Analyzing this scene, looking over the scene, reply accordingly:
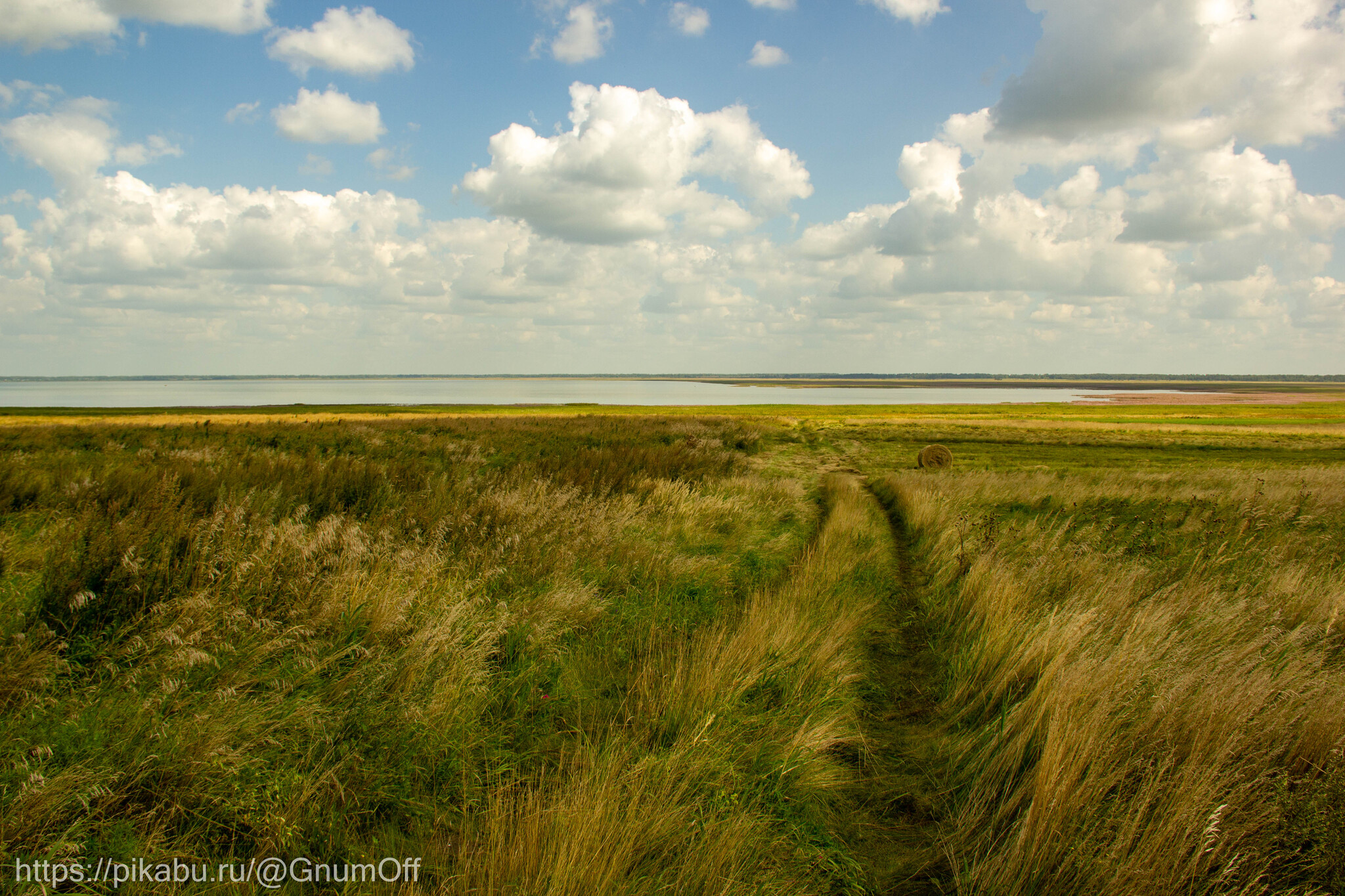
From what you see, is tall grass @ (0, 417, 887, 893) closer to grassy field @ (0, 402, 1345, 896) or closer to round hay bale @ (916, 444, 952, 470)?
grassy field @ (0, 402, 1345, 896)

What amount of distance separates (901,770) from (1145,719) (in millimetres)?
1512

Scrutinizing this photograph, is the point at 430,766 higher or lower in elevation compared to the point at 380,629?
lower

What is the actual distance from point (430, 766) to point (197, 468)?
30.3 feet

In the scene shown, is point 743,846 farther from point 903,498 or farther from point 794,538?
point 903,498

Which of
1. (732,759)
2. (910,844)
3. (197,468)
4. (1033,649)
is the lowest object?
(910,844)

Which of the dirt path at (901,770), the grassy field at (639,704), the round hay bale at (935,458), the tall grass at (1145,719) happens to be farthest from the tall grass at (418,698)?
the round hay bale at (935,458)

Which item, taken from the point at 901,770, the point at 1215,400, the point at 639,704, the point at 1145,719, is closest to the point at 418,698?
the point at 639,704

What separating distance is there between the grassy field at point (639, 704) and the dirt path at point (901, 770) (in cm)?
3

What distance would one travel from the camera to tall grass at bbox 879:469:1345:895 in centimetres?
288

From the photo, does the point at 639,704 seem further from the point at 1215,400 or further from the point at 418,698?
the point at 1215,400

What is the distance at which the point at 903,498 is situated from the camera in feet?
52.5

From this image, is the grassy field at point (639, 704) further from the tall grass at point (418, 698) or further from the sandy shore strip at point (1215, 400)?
the sandy shore strip at point (1215, 400)

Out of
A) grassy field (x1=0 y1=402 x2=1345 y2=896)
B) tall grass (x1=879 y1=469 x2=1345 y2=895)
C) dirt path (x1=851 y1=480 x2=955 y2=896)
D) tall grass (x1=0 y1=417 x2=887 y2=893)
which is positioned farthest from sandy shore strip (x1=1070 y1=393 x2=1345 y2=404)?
tall grass (x1=0 y1=417 x2=887 y2=893)

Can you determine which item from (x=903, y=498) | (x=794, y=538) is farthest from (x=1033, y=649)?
(x=903, y=498)
